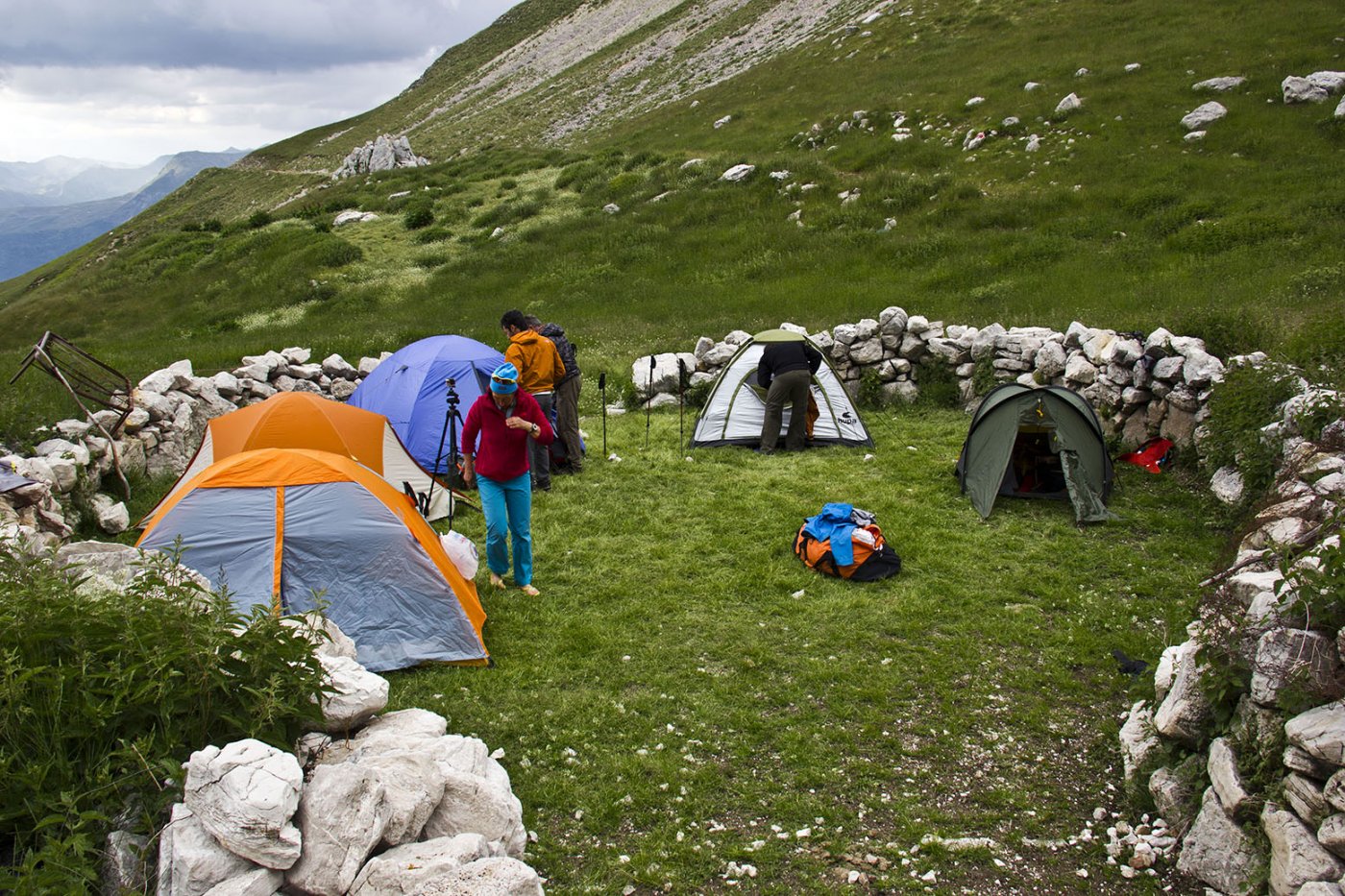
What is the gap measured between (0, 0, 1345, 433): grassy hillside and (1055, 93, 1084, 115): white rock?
367mm

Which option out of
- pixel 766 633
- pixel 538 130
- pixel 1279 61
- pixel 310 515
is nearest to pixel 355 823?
pixel 310 515

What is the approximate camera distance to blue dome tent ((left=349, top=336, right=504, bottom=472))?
1229 cm

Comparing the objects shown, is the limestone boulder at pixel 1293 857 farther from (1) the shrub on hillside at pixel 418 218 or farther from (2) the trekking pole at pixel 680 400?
(1) the shrub on hillside at pixel 418 218

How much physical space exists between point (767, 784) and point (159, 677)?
3734mm

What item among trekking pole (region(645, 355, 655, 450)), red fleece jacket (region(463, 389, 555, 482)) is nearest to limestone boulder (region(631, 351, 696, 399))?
trekking pole (region(645, 355, 655, 450))

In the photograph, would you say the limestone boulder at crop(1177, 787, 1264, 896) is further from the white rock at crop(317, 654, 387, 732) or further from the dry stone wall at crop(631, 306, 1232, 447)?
the dry stone wall at crop(631, 306, 1232, 447)

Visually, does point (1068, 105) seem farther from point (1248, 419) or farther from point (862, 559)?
point (862, 559)

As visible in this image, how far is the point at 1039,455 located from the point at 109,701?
10.6m

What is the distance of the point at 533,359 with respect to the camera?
11.5 metres

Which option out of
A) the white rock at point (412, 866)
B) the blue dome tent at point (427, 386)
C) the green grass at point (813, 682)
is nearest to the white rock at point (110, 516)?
the blue dome tent at point (427, 386)

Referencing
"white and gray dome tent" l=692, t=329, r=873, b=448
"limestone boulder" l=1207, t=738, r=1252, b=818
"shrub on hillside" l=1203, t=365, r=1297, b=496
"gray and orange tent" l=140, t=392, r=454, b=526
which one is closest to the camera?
"limestone boulder" l=1207, t=738, r=1252, b=818

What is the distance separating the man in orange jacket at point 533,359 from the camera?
1141 centimetres

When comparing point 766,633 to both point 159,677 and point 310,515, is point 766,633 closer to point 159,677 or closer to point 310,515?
point 310,515

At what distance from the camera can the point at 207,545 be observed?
7.36m
